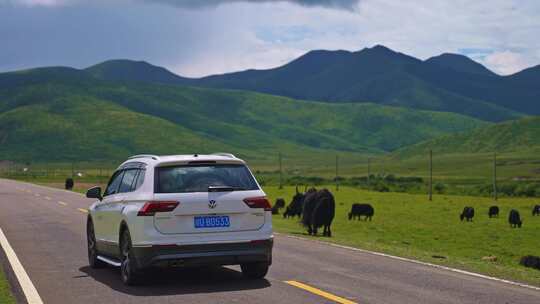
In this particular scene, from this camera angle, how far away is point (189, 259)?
39.0 ft

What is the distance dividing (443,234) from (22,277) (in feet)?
70.6

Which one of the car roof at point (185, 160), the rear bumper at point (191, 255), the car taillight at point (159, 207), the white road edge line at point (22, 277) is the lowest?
the white road edge line at point (22, 277)

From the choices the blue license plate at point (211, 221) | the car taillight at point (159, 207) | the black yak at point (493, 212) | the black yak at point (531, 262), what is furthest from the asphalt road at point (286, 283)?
the black yak at point (493, 212)

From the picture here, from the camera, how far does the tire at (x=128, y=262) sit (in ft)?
40.4

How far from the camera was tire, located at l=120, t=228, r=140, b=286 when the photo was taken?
12301mm

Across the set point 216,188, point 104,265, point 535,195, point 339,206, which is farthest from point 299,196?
point 535,195

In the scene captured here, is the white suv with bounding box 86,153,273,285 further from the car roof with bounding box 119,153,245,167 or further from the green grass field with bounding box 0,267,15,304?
the green grass field with bounding box 0,267,15,304

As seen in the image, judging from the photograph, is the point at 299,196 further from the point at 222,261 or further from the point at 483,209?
the point at 222,261

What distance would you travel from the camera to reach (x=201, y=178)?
489 inches

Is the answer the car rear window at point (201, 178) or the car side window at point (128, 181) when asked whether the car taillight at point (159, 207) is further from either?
the car side window at point (128, 181)

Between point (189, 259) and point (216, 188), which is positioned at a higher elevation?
point (216, 188)

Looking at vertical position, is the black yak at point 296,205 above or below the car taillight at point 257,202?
below

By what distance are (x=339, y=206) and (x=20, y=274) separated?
3691 centimetres

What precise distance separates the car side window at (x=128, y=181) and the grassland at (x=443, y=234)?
6375mm
